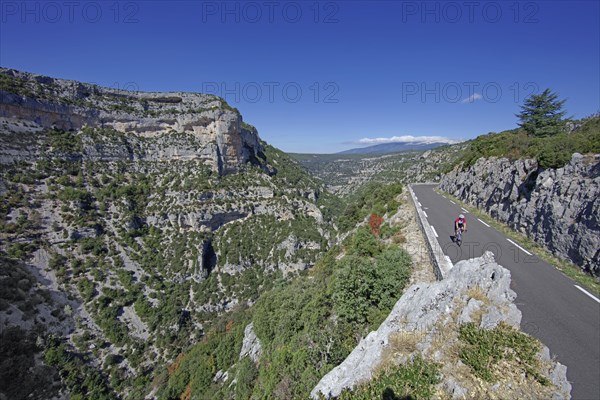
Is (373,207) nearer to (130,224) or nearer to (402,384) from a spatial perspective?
(402,384)

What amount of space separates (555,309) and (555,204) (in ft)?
18.2

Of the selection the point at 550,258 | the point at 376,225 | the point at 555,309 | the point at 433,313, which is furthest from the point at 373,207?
the point at 433,313

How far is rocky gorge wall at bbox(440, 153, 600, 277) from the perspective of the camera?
8.44 metres

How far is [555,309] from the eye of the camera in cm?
673

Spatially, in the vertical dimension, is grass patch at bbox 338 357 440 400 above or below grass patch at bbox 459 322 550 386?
below

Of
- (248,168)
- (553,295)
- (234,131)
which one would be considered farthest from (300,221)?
(553,295)

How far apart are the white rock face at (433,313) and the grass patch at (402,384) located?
358 millimetres

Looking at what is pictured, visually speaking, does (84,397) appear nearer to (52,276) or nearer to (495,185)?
(52,276)

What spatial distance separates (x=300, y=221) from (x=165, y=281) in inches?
1242

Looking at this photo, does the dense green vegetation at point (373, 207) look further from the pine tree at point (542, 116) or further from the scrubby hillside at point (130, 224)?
the scrubby hillside at point (130, 224)

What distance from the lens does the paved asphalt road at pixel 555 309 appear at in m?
5.00

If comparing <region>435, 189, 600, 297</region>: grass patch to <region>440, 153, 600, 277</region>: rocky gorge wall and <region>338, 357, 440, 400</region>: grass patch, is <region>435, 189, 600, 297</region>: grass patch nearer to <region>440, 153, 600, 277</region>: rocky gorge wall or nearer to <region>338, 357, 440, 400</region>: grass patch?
<region>440, 153, 600, 277</region>: rocky gorge wall

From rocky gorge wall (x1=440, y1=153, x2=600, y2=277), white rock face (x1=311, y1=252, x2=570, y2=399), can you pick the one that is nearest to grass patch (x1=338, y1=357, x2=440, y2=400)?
white rock face (x1=311, y1=252, x2=570, y2=399)

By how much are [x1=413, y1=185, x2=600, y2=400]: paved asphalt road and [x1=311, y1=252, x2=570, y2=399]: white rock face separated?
1.06 meters
